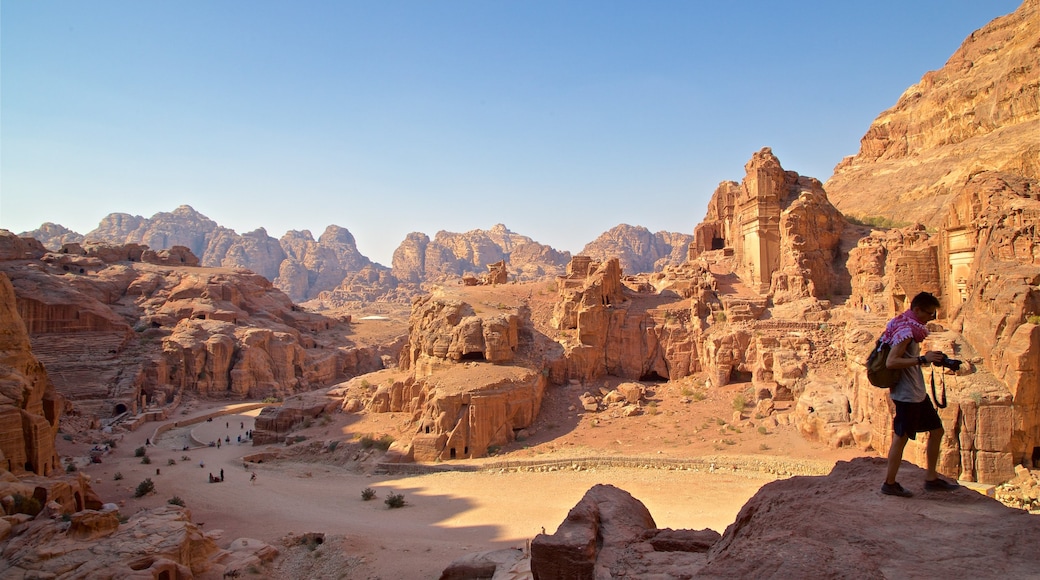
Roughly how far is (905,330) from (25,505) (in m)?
14.6

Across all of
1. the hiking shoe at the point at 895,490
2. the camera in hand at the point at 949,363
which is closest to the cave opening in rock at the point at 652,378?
the camera in hand at the point at 949,363

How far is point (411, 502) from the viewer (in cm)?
1694

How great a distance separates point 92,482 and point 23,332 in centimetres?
537

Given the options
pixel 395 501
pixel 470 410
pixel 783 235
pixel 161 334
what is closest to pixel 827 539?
pixel 395 501

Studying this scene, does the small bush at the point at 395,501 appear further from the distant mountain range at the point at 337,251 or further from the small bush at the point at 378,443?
the distant mountain range at the point at 337,251

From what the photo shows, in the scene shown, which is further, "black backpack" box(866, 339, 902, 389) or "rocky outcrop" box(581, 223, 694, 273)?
"rocky outcrop" box(581, 223, 694, 273)

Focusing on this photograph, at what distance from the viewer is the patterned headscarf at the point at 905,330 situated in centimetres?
460

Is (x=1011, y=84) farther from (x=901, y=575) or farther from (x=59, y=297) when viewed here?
(x=59, y=297)

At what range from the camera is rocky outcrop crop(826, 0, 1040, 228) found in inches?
1275

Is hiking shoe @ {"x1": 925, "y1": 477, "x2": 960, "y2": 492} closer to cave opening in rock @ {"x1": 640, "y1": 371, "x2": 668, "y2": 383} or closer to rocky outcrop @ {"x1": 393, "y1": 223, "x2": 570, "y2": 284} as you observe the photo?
cave opening in rock @ {"x1": 640, "y1": 371, "x2": 668, "y2": 383}

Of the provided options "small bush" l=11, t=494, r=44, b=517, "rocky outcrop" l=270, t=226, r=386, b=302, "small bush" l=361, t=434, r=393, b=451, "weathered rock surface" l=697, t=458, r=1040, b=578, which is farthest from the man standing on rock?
"rocky outcrop" l=270, t=226, r=386, b=302

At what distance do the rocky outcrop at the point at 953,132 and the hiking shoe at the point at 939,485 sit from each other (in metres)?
28.2

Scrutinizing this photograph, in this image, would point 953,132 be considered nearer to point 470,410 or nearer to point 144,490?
point 470,410

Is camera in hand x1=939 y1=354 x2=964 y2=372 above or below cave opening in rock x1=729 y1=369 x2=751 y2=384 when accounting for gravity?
above
